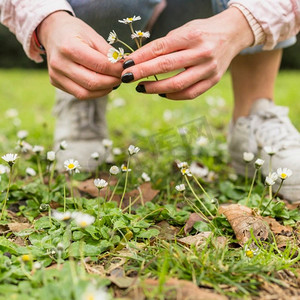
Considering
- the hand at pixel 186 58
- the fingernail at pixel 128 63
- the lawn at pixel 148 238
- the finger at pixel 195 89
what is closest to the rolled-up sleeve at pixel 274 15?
the hand at pixel 186 58

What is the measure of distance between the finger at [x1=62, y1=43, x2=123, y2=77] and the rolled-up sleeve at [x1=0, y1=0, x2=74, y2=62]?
235 mm

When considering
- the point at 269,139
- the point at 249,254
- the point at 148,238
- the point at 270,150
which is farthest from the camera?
the point at 269,139

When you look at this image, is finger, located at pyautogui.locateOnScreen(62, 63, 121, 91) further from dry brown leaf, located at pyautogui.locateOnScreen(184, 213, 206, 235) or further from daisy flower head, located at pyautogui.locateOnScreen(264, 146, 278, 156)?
daisy flower head, located at pyautogui.locateOnScreen(264, 146, 278, 156)

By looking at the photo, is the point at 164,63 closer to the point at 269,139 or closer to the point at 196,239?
the point at 196,239

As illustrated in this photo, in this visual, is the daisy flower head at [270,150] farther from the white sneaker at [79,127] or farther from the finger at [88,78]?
the white sneaker at [79,127]

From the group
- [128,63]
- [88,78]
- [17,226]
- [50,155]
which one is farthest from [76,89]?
[17,226]

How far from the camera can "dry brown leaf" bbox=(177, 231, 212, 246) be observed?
1.16 metres

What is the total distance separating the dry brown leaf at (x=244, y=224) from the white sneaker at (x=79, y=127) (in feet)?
2.51

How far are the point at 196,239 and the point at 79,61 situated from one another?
57 centimetres

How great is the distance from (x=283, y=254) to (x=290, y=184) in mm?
486

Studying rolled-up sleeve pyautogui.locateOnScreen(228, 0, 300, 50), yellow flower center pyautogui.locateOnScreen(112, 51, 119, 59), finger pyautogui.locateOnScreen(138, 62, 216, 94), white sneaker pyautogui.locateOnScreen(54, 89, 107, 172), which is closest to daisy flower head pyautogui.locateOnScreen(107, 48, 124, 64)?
yellow flower center pyautogui.locateOnScreen(112, 51, 119, 59)

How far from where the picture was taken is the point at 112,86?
134 centimetres

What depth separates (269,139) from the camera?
1.74 metres

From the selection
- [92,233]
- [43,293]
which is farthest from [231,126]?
[43,293]
